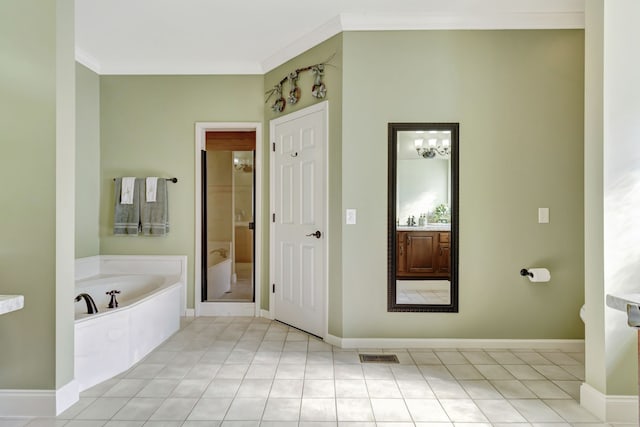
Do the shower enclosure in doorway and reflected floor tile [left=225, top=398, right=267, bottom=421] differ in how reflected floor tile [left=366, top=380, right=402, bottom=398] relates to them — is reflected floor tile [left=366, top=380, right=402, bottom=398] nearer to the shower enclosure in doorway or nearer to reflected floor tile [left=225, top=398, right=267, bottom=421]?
reflected floor tile [left=225, top=398, right=267, bottom=421]

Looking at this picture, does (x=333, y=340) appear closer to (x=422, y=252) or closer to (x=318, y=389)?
(x=318, y=389)

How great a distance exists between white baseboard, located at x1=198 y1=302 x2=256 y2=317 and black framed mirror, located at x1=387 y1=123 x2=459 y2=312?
64.4 inches

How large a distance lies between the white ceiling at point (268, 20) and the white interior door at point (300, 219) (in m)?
0.67

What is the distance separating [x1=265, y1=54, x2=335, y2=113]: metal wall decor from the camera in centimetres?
319

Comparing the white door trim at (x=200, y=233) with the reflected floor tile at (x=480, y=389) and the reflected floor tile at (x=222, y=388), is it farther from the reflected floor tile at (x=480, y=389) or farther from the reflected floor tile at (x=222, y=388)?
the reflected floor tile at (x=480, y=389)

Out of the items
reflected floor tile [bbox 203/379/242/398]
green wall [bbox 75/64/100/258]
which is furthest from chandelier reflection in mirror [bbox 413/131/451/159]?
green wall [bbox 75/64/100/258]

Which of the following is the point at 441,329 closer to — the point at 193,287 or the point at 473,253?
the point at 473,253

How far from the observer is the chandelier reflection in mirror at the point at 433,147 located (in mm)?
3002

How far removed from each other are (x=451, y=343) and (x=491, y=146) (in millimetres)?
1618

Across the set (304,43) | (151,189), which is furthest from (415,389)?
(151,189)

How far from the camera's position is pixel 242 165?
4098 millimetres

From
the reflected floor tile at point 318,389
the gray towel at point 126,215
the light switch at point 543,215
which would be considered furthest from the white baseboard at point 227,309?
the light switch at point 543,215

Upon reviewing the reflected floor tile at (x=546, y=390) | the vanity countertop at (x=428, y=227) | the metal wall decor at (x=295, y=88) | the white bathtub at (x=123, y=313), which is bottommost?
the reflected floor tile at (x=546, y=390)

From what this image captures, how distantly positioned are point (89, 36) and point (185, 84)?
915 millimetres
